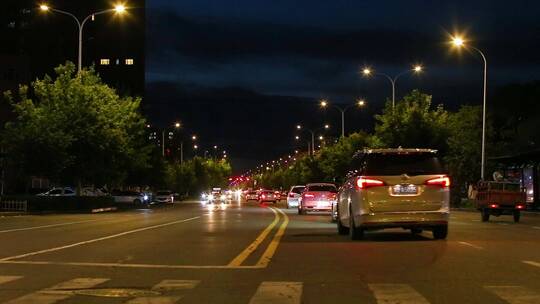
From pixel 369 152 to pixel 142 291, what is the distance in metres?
9.49

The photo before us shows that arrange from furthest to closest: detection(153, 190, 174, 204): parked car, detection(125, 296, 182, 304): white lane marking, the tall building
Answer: the tall building
detection(153, 190, 174, 204): parked car
detection(125, 296, 182, 304): white lane marking

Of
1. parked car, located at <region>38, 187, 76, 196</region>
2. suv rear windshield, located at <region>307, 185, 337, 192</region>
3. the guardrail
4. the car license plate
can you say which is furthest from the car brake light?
parked car, located at <region>38, 187, 76, 196</region>

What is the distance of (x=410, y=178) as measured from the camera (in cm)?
1886

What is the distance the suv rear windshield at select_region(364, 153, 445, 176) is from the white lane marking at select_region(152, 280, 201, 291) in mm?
7893

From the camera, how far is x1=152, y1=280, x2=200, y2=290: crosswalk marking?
11453 millimetres

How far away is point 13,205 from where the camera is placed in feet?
142

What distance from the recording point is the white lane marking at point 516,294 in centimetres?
1023

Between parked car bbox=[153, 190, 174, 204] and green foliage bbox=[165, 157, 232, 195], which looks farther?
green foliage bbox=[165, 157, 232, 195]

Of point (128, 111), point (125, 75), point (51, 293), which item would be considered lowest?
point (51, 293)

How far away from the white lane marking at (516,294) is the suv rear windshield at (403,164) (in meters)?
7.75

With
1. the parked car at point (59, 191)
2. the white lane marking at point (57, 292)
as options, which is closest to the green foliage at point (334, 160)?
the parked car at point (59, 191)

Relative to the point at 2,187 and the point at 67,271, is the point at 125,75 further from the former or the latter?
the point at 67,271

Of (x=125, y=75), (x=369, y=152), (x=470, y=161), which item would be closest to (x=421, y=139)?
(x=470, y=161)

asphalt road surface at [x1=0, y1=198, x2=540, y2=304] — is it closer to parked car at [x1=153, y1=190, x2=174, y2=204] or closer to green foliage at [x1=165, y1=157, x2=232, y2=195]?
parked car at [x1=153, y1=190, x2=174, y2=204]
